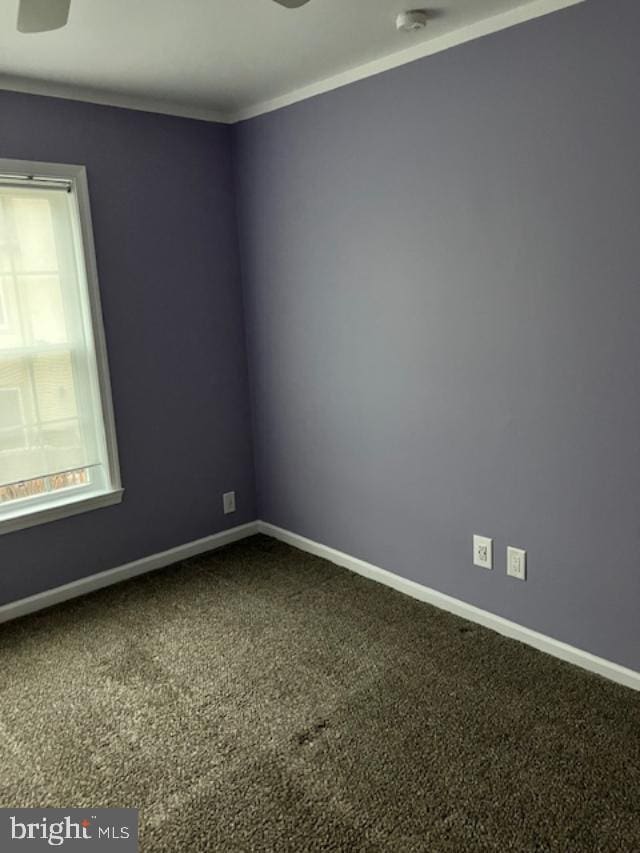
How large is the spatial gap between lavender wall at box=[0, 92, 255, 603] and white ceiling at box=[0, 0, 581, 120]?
0.19 meters

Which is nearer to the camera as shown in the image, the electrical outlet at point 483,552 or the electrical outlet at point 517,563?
the electrical outlet at point 517,563

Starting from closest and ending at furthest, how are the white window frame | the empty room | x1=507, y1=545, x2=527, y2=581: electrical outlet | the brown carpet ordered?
the brown carpet < the empty room < x1=507, y1=545, x2=527, y2=581: electrical outlet < the white window frame

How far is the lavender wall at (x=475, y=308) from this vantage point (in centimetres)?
219

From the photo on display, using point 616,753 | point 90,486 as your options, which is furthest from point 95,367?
point 616,753

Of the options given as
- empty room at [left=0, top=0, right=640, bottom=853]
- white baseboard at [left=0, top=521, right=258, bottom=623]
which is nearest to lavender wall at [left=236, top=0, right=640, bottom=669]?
empty room at [left=0, top=0, right=640, bottom=853]

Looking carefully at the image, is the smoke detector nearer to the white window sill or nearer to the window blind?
the window blind

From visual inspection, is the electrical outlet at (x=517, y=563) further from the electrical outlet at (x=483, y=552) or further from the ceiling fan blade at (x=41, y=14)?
the ceiling fan blade at (x=41, y=14)

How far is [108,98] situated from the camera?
3.02 m

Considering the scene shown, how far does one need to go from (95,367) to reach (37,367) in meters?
0.26

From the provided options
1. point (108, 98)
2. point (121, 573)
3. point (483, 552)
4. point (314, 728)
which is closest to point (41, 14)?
point (108, 98)

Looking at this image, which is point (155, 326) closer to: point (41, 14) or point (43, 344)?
point (43, 344)

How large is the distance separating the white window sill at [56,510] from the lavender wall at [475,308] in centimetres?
100

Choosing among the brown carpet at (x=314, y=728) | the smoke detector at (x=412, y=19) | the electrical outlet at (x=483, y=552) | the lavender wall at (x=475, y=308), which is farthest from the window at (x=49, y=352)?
the electrical outlet at (x=483, y=552)

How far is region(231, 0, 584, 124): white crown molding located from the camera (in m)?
2.22
